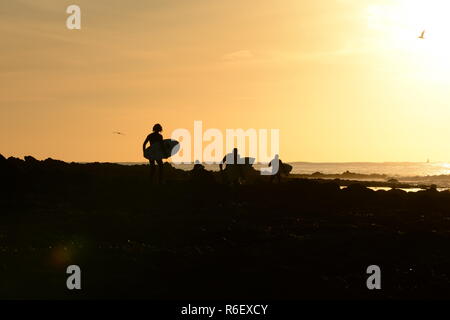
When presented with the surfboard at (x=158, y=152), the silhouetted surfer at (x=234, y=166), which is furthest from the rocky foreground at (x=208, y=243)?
the silhouetted surfer at (x=234, y=166)

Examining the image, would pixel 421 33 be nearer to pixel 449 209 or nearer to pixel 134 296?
pixel 449 209

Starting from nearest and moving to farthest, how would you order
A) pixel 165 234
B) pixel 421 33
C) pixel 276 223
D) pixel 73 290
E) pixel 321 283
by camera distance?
pixel 73 290 < pixel 321 283 < pixel 165 234 < pixel 276 223 < pixel 421 33

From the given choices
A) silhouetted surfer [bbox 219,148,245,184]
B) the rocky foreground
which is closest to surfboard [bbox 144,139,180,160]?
the rocky foreground

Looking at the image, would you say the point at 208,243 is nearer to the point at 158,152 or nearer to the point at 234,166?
the point at 158,152

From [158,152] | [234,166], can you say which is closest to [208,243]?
[158,152]

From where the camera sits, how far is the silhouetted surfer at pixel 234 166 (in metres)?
41.6

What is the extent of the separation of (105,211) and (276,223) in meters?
6.12

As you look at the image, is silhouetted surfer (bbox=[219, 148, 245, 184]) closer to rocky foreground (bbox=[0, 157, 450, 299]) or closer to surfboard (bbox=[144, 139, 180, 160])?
rocky foreground (bbox=[0, 157, 450, 299])

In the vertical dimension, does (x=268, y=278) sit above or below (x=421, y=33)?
below

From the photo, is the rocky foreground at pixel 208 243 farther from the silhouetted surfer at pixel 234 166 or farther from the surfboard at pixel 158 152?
the silhouetted surfer at pixel 234 166

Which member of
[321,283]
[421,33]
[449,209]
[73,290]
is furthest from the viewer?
[421,33]

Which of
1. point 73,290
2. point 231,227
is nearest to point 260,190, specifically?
point 231,227

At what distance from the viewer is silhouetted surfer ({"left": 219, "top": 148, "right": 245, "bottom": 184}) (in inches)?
1636
